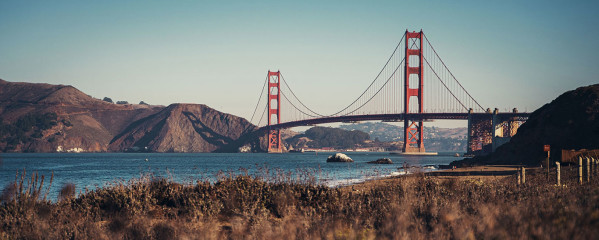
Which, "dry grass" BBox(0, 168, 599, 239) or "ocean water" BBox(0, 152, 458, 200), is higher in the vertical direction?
"dry grass" BBox(0, 168, 599, 239)

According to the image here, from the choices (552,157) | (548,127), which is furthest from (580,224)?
(548,127)

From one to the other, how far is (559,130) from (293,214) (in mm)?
37650

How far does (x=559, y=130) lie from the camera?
42.0 meters

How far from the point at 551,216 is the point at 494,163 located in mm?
41047

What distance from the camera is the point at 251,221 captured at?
10664 millimetres

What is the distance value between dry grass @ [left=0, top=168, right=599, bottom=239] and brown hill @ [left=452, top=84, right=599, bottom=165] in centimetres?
2920

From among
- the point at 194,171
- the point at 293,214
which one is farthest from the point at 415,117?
the point at 293,214

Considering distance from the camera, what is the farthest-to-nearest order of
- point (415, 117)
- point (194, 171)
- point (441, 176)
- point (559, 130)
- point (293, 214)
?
point (415, 117) → point (194, 171) → point (559, 130) → point (441, 176) → point (293, 214)

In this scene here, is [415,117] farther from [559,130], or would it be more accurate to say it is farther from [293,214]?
[293,214]

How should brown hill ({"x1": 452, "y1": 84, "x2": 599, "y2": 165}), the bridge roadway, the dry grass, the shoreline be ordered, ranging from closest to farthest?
the dry grass → the shoreline → brown hill ({"x1": 452, "y1": 84, "x2": 599, "y2": 165}) → the bridge roadway

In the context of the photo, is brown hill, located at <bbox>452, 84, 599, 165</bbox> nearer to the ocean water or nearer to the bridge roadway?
the ocean water

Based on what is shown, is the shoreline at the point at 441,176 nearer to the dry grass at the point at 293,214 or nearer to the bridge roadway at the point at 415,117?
the dry grass at the point at 293,214

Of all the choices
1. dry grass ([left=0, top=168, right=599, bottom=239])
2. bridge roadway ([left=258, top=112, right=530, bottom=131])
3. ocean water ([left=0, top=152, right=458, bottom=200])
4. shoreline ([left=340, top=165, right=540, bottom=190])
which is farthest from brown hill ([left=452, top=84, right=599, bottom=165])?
bridge roadway ([left=258, top=112, right=530, bottom=131])

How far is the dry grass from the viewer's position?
7.26 metres
